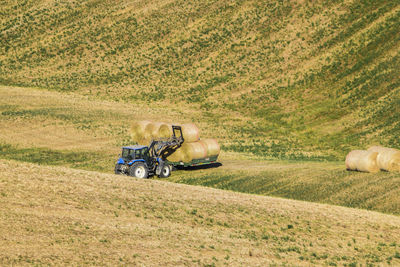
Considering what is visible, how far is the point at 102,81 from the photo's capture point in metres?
81.2

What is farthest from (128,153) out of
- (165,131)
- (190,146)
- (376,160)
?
(376,160)

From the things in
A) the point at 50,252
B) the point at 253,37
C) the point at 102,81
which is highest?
the point at 253,37

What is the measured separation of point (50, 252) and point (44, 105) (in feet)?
153

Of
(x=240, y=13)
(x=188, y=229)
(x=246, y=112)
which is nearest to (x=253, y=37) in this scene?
(x=240, y=13)

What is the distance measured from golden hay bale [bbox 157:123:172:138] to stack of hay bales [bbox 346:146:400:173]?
1198cm

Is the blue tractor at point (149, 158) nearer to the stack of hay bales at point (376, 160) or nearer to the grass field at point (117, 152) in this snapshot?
the grass field at point (117, 152)

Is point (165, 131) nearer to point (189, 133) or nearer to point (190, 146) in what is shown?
point (189, 133)

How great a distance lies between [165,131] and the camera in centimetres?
3838

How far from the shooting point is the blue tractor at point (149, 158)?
32.8m

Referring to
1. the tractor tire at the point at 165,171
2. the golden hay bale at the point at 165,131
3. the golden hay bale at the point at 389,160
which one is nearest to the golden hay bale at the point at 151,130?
the golden hay bale at the point at 165,131

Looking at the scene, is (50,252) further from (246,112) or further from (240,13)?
(240,13)

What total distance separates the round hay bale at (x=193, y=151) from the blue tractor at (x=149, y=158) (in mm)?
610

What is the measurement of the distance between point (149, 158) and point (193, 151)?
357 cm

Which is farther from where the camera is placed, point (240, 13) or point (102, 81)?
point (240, 13)
